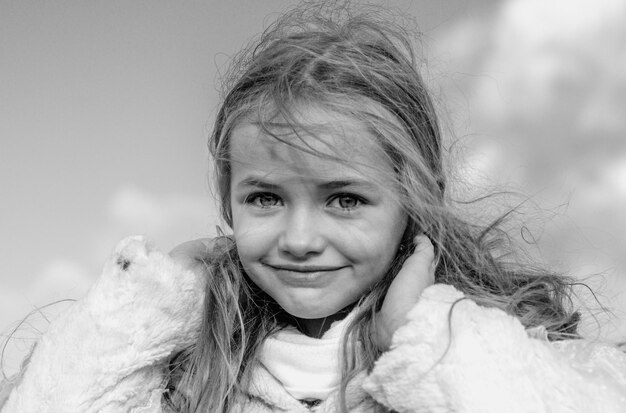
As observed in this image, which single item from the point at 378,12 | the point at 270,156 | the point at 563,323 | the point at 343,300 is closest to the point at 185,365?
the point at 343,300

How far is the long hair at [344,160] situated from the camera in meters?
2.12

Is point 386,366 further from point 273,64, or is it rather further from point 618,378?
point 273,64

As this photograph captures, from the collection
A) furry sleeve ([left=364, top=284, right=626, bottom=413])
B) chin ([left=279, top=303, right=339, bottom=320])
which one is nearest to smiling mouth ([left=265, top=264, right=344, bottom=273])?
chin ([left=279, top=303, right=339, bottom=320])

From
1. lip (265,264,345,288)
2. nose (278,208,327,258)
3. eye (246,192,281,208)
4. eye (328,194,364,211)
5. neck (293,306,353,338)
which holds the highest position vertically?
eye (246,192,281,208)

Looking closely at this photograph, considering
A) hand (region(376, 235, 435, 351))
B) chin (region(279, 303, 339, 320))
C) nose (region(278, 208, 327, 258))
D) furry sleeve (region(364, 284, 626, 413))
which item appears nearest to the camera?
furry sleeve (region(364, 284, 626, 413))

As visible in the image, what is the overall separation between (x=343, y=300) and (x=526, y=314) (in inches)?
19.6

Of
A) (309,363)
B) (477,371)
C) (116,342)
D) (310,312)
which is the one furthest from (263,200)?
(477,371)

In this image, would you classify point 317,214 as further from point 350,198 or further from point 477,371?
point 477,371

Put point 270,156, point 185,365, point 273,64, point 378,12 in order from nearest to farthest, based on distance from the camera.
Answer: point 270,156 < point 273,64 < point 185,365 < point 378,12

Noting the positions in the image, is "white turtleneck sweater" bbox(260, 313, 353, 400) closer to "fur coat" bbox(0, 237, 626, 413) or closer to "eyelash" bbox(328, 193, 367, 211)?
"fur coat" bbox(0, 237, 626, 413)

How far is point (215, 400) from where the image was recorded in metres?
2.26

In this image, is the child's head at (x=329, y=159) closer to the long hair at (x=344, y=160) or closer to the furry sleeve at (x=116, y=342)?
the long hair at (x=344, y=160)

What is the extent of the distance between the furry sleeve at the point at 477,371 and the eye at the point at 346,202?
330 mm

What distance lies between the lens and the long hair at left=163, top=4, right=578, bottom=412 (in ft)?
6.95
